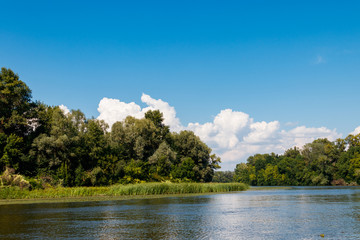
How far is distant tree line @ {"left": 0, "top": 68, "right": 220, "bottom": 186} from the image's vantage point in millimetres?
73938

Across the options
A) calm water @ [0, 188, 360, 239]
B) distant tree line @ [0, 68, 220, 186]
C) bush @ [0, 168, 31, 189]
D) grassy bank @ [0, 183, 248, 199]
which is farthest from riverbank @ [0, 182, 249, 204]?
calm water @ [0, 188, 360, 239]

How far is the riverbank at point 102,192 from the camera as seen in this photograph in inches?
2216

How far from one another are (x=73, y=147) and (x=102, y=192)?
19.5 meters

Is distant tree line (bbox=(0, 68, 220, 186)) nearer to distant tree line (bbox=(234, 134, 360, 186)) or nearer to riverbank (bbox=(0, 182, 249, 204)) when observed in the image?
riverbank (bbox=(0, 182, 249, 204))

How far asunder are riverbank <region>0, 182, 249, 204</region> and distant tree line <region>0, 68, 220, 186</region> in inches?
471

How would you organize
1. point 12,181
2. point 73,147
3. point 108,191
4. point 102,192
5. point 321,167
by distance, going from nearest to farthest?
point 12,181 → point 102,192 → point 108,191 → point 73,147 → point 321,167

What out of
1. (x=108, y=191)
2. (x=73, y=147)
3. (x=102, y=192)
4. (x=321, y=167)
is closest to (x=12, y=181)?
(x=102, y=192)

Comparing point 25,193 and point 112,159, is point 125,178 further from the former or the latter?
point 25,193

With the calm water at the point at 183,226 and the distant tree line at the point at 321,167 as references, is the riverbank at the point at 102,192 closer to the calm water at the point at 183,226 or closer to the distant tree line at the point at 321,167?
the calm water at the point at 183,226

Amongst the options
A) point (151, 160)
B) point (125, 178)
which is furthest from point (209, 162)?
point (125, 178)

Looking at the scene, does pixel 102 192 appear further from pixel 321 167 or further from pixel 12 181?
pixel 321 167

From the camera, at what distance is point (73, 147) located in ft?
259

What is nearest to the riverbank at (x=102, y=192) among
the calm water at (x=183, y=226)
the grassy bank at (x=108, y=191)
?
the grassy bank at (x=108, y=191)

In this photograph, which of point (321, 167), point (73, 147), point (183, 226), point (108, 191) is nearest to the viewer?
point (183, 226)
